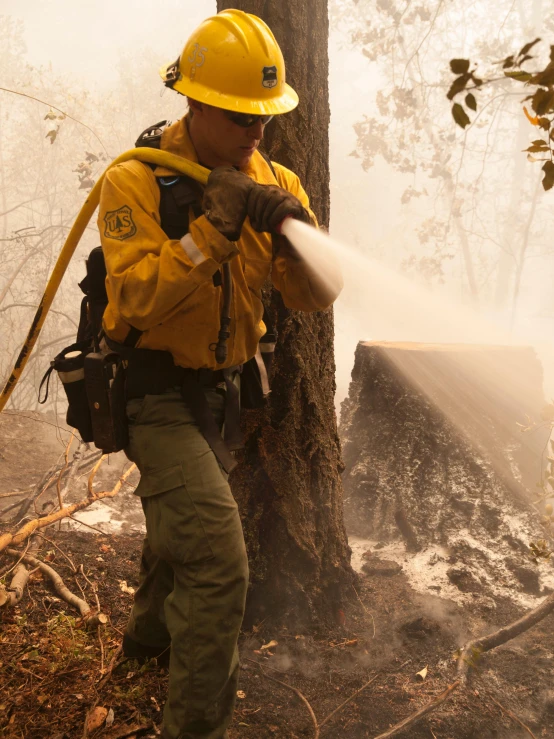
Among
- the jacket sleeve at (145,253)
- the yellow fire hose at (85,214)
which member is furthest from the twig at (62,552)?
the jacket sleeve at (145,253)

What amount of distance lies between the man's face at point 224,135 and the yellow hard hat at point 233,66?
0.20ft

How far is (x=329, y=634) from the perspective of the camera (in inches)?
120

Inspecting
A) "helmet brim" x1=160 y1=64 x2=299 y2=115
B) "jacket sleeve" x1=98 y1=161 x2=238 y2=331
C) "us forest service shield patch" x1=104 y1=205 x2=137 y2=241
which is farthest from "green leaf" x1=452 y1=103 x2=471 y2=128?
"us forest service shield patch" x1=104 y1=205 x2=137 y2=241

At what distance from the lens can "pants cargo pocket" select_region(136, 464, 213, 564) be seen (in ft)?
6.67

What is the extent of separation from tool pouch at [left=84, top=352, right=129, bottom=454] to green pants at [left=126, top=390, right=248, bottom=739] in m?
0.12

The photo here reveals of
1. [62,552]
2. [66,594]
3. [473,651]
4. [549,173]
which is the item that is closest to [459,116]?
[549,173]

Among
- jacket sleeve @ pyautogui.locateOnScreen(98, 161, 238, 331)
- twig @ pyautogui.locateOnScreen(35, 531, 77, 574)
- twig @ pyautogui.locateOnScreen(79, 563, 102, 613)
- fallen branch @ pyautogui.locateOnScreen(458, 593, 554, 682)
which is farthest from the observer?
twig @ pyautogui.locateOnScreen(35, 531, 77, 574)

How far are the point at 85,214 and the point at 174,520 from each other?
1.17 m

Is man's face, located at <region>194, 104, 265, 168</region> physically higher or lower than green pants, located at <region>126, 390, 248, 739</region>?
higher

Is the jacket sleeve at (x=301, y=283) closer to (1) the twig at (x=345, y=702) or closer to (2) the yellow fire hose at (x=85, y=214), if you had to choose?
(2) the yellow fire hose at (x=85, y=214)

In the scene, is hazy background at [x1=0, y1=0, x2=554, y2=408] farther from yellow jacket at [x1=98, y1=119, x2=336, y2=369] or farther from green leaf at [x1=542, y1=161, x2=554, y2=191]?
green leaf at [x1=542, y1=161, x2=554, y2=191]

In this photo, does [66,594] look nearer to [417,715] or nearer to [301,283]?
[417,715]

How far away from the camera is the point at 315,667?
9.33 feet

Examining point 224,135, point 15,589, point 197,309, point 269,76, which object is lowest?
point 15,589
